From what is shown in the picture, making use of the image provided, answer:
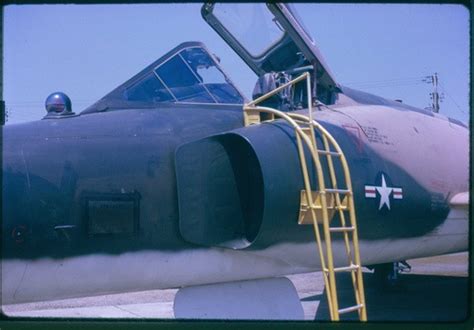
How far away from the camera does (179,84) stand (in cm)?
429

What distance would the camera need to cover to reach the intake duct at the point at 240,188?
12.0 feet

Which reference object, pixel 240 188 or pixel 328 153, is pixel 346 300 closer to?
pixel 328 153

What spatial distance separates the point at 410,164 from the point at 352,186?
40.9 inches

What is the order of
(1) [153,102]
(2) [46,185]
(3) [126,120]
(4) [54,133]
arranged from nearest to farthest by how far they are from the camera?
(2) [46,185], (4) [54,133], (3) [126,120], (1) [153,102]

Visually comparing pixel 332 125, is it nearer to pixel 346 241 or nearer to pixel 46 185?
pixel 346 241

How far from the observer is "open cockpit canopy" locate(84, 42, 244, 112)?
412cm

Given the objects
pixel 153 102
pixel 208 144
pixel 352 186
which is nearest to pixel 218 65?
pixel 153 102

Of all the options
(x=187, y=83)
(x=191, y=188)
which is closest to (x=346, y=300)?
(x=191, y=188)

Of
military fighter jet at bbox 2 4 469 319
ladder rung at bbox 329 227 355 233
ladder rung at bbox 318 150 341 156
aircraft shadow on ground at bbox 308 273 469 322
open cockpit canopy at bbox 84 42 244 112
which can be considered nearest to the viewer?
military fighter jet at bbox 2 4 469 319

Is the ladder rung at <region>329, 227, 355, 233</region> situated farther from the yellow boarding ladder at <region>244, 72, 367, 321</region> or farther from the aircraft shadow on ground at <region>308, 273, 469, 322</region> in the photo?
the aircraft shadow on ground at <region>308, 273, 469, 322</region>

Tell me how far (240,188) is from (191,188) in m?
0.32

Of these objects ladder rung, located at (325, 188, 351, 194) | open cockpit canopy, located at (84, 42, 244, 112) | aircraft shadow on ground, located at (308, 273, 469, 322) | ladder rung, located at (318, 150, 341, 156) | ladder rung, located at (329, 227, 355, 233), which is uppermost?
open cockpit canopy, located at (84, 42, 244, 112)

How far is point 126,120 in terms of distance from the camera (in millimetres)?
3785

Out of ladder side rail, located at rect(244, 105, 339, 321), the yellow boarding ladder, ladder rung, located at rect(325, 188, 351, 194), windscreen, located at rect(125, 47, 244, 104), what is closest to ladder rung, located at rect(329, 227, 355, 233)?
the yellow boarding ladder
